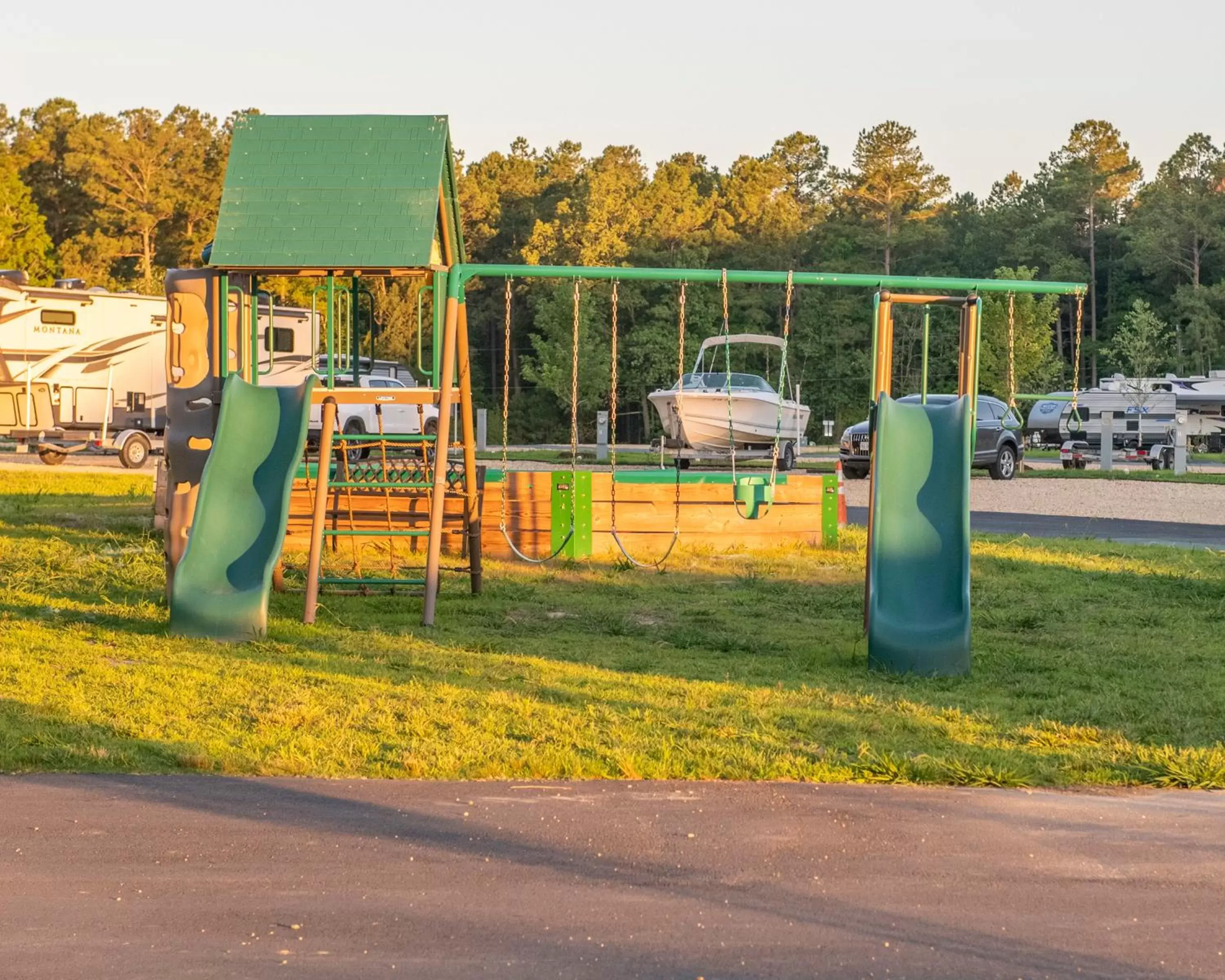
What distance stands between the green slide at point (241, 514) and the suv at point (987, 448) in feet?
55.7

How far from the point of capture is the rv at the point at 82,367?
27.4 meters

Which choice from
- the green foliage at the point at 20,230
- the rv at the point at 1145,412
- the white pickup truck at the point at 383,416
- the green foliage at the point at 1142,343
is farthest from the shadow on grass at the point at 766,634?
the green foliage at the point at 1142,343

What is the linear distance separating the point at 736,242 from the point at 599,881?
203ft

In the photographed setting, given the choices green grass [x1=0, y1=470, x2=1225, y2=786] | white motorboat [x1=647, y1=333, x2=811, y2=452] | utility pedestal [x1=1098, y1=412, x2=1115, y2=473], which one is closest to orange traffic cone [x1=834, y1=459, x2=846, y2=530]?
green grass [x1=0, y1=470, x2=1225, y2=786]

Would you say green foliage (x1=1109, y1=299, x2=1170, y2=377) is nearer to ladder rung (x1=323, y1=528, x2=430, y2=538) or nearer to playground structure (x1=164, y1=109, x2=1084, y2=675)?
playground structure (x1=164, y1=109, x2=1084, y2=675)

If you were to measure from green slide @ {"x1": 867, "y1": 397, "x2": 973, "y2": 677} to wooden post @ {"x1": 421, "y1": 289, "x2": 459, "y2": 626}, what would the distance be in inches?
112

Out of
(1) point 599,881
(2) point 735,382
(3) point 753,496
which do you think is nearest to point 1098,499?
(2) point 735,382

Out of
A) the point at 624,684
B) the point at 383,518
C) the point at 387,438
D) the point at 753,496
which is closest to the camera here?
the point at 624,684

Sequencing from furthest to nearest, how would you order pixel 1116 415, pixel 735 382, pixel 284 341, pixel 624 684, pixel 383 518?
pixel 1116 415, pixel 284 341, pixel 735 382, pixel 383 518, pixel 624 684

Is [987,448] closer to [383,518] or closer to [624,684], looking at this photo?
[383,518]

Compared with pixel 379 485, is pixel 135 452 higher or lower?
lower

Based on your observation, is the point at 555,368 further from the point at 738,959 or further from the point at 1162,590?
the point at 738,959

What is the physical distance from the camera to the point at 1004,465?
27141 mm

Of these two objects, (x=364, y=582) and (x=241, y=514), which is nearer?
(x=241, y=514)
